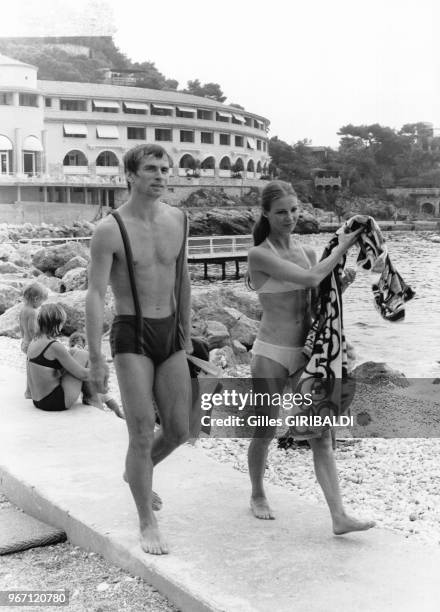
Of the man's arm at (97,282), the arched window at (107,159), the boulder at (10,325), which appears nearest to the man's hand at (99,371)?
the man's arm at (97,282)

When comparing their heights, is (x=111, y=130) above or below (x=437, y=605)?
above

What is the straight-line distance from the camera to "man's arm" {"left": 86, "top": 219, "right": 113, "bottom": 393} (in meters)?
3.09

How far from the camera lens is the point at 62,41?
86375 millimetres

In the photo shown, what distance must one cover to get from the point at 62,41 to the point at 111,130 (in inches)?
951

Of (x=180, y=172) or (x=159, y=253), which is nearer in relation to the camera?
(x=159, y=253)

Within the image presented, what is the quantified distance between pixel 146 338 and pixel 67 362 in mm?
2344

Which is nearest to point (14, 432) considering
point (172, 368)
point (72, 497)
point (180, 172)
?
point (72, 497)

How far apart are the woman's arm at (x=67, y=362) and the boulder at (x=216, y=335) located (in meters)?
5.98

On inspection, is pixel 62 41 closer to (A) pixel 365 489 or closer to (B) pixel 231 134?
(B) pixel 231 134

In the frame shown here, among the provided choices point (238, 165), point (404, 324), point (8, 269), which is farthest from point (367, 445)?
point (238, 165)

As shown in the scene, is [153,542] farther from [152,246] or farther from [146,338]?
[152,246]

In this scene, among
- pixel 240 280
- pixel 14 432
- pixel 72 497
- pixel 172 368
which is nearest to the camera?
pixel 172 368

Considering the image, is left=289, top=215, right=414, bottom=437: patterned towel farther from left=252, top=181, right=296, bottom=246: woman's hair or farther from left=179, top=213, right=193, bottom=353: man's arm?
left=179, top=213, right=193, bottom=353: man's arm

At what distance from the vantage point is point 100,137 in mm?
66750
